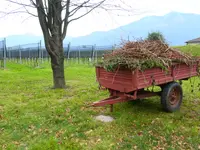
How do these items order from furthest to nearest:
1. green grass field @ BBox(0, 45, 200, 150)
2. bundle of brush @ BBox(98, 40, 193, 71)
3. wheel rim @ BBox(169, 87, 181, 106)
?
wheel rim @ BBox(169, 87, 181, 106)
bundle of brush @ BBox(98, 40, 193, 71)
green grass field @ BBox(0, 45, 200, 150)

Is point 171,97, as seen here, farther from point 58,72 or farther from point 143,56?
point 58,72

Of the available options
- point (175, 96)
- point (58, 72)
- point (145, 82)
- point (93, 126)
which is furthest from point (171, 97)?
point (58, 72)

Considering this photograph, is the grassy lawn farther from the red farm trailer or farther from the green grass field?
the red farm trailer

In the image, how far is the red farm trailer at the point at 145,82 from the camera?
404 centimetres

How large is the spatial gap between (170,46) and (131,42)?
93cm

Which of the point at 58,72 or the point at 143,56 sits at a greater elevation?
the point at 143,56

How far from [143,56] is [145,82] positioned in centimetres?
50

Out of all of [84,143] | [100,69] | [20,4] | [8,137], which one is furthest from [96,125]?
[20,4]

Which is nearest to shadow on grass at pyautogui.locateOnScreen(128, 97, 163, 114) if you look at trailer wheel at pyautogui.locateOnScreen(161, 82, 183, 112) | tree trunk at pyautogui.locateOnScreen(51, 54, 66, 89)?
trailer wheel at pyautogui.locateOnScreen(161, 82, 183, 112)

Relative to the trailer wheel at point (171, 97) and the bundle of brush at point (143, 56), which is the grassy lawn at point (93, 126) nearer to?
the trailer wheel at point (171, 97)

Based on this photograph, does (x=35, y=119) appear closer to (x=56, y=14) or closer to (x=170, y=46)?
(x=170, y=46)

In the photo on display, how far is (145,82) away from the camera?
4.09m

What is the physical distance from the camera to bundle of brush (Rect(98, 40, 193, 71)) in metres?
3.98

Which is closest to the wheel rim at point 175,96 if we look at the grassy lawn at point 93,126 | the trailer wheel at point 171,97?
the trailer wheel at point 171,97
